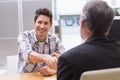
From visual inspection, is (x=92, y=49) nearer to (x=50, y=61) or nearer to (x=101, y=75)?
(x=101, y=75)

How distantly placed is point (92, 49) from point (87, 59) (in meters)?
0.06

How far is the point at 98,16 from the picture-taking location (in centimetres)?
127

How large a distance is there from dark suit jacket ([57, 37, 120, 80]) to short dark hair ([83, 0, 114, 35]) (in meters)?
0.05

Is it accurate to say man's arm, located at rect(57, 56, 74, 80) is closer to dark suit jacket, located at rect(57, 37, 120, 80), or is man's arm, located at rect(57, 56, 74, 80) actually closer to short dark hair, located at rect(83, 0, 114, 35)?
dark suit jacket, located at rect(57, 37, 120, 80)

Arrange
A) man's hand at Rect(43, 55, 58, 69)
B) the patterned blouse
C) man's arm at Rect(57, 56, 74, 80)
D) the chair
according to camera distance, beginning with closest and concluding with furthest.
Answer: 1. the chair
2. man's arm at Rect(57, 56, 74, 80)
3. man's hand at Rect(43, 55, 58, 69)
4. the patterned blouse

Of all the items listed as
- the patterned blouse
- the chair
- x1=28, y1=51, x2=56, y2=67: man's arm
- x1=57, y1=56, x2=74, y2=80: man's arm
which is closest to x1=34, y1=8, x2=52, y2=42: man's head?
the patterned blouse

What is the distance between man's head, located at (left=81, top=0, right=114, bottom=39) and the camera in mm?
1270

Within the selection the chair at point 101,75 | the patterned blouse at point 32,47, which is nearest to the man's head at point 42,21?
the patterned blouse at point 32,47

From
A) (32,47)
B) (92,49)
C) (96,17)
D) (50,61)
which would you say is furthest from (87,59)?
(32,47)

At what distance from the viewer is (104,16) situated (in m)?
1.27

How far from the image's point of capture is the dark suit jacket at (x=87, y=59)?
3.90ft

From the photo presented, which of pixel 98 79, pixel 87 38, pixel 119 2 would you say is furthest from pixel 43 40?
pixel 119 2

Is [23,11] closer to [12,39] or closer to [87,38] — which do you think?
[12,39]

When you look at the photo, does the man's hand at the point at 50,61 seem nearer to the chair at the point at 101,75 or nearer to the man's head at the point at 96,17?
the man's head at the point at 96,17
